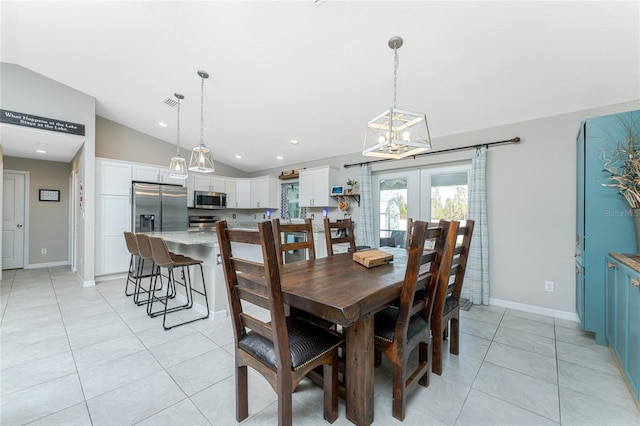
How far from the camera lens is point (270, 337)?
126 cm

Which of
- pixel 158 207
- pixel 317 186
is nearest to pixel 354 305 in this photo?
pixel 317 186

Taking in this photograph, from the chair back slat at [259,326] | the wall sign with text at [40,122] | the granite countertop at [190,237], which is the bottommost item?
the chair back slat at [259,326]

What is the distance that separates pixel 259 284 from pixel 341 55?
2425 millimetres

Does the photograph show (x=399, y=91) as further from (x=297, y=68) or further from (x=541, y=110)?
(x=541, y=110)

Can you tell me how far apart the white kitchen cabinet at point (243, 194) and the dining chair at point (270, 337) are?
5.37 m

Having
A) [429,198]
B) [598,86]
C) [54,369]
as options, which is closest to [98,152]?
[54,369]

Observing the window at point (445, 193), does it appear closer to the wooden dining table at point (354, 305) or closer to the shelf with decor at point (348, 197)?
the shelf with decor at point (348, 197)

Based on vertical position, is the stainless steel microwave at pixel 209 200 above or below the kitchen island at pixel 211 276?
above

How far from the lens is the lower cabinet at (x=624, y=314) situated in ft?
5.14

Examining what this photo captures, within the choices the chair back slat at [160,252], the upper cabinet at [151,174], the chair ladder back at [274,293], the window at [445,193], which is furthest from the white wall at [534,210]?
the upper cabinet at [151,174]

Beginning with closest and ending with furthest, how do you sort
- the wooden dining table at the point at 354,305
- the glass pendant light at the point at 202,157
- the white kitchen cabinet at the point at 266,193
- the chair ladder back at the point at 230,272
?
1. the wooden dining table at the point at 354,305
2. the chair ladder back at the point at 230,272
3. the glass pendant light at the point at 202,157
4. the white kitchen cabinet at the point at 266,193

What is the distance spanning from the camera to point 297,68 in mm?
2930

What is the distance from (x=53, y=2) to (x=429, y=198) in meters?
4.88

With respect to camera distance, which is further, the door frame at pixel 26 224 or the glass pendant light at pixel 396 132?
the door frame at pixel 26 224
